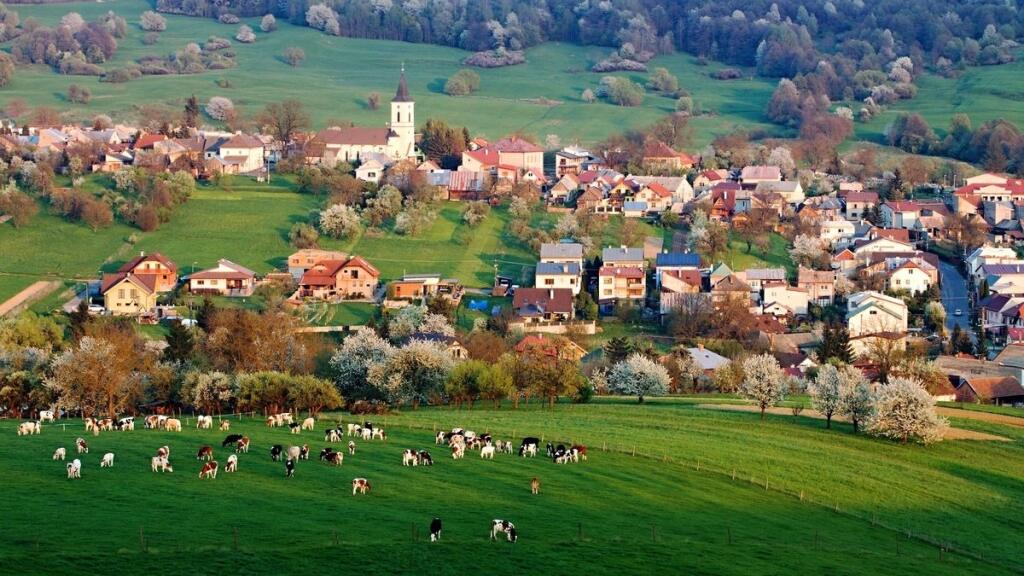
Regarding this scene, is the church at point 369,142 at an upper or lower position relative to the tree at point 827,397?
upper

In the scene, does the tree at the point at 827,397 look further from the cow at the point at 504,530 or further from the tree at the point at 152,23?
the tree at the point at 152,23

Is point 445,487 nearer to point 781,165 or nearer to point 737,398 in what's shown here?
point 737,398

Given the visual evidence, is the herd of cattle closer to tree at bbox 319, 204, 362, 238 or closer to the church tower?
tree at bbox 319, 204, 362, 238

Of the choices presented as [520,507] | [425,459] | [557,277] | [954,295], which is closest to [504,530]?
[520,507]

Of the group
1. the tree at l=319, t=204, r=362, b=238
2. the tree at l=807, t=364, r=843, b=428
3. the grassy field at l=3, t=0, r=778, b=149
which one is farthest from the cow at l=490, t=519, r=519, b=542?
the grassy field at l=3, t=0, r=778, b=149

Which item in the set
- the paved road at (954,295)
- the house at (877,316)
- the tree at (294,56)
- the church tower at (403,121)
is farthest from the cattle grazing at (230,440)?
the tree at (294,56)

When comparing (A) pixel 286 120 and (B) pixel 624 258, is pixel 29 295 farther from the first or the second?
(A) pixel 286 120
